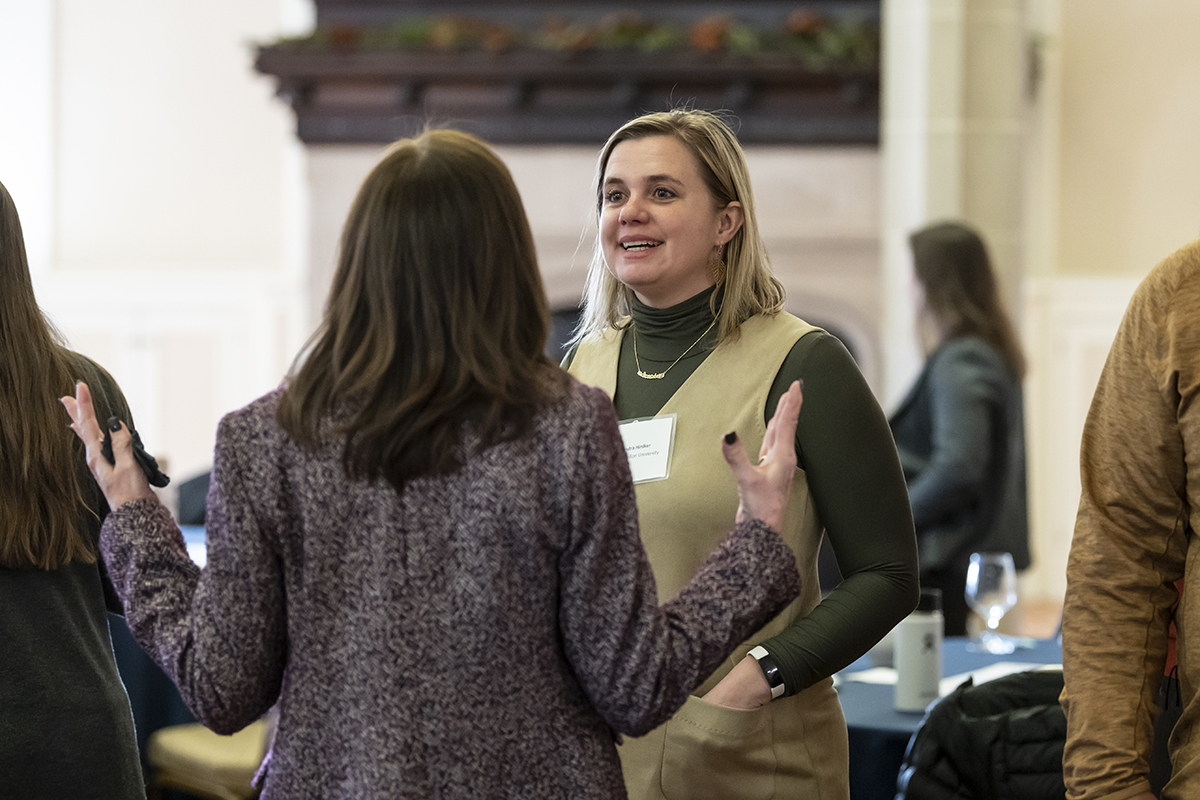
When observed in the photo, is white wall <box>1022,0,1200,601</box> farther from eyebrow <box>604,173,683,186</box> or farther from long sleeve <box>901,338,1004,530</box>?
eyebrow <box>604,173,683,186</box>

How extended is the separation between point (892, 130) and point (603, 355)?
4231 millimetres

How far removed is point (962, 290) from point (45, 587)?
251 cm

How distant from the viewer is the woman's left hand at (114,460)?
49.4 inches

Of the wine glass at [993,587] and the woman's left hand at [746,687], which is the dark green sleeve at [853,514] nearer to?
the woman's left hand at [746,687]

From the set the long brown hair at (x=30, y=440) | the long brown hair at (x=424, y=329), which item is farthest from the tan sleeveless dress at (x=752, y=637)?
the long brown hair at (x=30, y=440)

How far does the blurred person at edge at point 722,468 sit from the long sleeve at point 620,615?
36cm

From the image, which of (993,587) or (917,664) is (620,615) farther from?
(993,587)

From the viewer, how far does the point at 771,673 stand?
1502 mm

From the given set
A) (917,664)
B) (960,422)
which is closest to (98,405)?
(917,664)

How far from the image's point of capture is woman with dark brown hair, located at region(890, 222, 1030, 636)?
10.6ft

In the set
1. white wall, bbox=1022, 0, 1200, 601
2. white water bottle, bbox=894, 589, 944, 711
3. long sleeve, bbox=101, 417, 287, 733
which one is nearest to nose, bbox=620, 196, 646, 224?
long sleeve, bbox=101, 417, 287, 733

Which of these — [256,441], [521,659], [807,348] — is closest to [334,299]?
[256,441]

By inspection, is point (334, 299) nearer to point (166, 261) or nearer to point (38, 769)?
point (38, 769)

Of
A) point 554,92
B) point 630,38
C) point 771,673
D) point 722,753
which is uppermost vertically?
point 630,38
